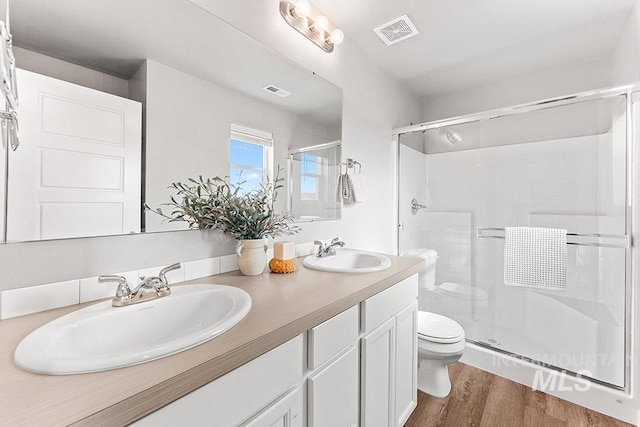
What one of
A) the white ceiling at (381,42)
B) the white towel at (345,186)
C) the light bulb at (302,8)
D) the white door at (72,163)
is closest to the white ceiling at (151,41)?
the white ceiling at (381,42)

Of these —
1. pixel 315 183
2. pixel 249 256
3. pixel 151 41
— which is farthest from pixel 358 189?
pixel 151 41

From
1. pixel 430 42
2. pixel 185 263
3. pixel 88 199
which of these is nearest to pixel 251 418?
pixel 185 263

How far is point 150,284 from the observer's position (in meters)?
0.88

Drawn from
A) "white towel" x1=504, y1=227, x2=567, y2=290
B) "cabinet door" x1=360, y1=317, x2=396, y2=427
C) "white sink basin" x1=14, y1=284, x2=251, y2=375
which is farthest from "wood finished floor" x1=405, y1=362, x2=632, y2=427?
"white sink basin" x1=14, y1=284, x2=251, y2=375

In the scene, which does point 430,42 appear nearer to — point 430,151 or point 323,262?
point 430,151

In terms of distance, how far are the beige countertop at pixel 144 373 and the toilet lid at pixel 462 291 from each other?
1693mm

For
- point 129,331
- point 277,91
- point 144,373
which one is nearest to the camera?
point 144,373

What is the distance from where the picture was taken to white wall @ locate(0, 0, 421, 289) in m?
0.82

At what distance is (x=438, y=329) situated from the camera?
1856mm

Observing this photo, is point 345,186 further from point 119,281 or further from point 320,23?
point 119,281

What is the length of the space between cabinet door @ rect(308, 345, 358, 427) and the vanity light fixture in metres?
1.64

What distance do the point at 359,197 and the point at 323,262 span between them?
0.68m

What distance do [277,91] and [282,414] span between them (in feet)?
4.65

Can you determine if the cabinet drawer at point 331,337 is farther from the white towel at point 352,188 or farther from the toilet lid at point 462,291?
the toilet lid at point 462,291
